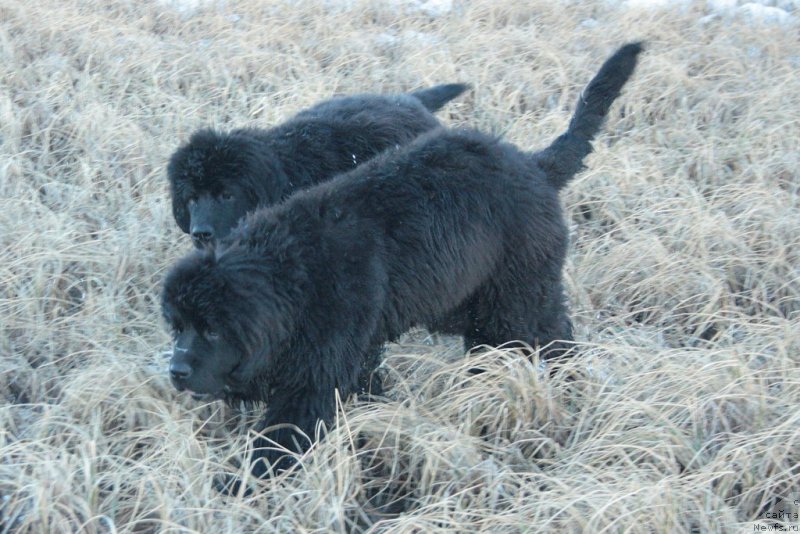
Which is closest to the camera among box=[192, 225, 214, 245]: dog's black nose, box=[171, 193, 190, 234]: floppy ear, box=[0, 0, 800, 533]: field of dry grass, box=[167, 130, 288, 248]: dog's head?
box=[0, 0, 800, 533]: field of dry grass

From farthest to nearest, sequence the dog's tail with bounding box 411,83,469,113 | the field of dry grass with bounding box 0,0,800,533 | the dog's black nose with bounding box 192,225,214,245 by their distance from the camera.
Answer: the dog's tail with bounding box 411,83,469,113
the dog's black nose with bounding box 192,225,214,245
the field of dry grass with bounding box 0,0,800,533

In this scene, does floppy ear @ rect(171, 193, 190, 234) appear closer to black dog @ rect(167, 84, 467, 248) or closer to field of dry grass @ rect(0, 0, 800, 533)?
black dog @ rect(167, 84, 467, 248)

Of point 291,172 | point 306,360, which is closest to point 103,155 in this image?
point 291,172

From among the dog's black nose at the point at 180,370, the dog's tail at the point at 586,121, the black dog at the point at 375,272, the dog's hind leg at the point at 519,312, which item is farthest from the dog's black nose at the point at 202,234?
the dog's tail at the point at 586,121

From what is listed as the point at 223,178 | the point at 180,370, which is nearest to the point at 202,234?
the point at 223,178

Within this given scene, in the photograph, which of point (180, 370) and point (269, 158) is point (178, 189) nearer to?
point (269, 158)

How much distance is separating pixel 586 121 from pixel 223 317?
212 centimetres

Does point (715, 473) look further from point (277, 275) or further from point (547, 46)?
point (547, 46)

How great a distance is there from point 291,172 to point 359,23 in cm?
381

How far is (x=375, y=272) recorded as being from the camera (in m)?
3.82

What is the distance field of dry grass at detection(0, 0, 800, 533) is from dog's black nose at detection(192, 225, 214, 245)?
47cm

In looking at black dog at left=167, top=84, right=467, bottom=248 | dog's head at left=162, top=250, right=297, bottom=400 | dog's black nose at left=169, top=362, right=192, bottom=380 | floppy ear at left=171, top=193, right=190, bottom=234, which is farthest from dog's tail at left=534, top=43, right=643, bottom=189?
floppy ear at left=171, top=193, right=190, bottom=234

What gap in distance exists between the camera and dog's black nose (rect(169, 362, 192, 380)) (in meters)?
3.55

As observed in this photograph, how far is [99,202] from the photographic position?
5977 mm
